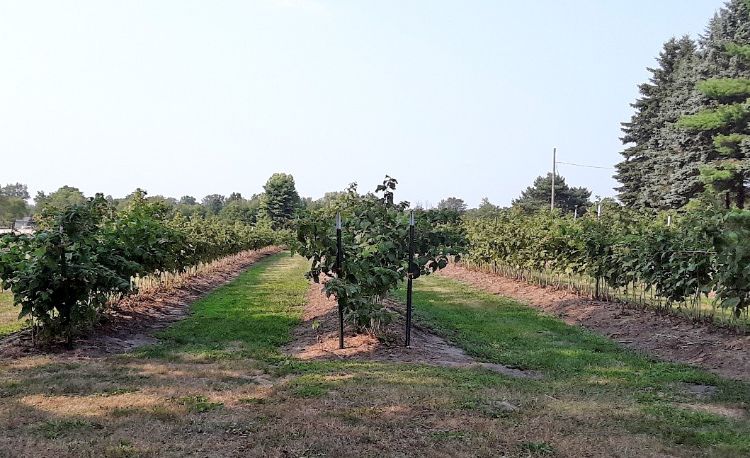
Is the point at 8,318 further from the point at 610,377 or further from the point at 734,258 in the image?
the point at 734,258

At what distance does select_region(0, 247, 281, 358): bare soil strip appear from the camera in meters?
7.77

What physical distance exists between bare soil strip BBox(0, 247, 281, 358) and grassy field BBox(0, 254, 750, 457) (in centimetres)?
55

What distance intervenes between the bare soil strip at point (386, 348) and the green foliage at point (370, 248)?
1.08 feet

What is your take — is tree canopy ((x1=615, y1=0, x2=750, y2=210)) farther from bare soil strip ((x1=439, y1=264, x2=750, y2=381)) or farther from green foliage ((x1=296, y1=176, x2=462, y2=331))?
green foliage ((x1=296, y1=176, x2=462, y2=331))

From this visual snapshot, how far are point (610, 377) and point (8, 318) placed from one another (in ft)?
34.3

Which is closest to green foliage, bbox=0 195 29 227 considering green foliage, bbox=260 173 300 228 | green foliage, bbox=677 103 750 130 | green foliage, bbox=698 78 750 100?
green foliage, bbox=260 173 300 228

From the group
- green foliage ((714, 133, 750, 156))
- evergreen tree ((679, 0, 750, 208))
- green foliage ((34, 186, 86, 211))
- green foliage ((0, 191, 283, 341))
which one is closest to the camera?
green foliage ((0, 191, 283, 341))

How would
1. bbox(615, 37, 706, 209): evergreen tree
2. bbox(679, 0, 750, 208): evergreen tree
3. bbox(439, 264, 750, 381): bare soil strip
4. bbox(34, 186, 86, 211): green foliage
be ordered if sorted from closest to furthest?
bbox(439, 264, 750, 381): bare soil strip → bbox(34, 186, 86, 211): green foliage → bbox(679, 0, 750, 208): evergreen tree → bbox(615, 37, 706, 209): evergreen tree

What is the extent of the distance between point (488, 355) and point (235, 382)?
3853 mm

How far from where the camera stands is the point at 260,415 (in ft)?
16.0

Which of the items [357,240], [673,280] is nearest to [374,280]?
[357,240]

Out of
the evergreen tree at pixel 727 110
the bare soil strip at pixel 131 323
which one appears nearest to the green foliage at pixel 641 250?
the bare soil strip at pixel 131 323

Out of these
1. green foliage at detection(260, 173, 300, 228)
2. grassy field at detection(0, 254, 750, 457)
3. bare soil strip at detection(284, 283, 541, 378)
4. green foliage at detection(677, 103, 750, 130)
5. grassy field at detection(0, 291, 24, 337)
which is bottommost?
grassy field at detection(0, 291, 24, 337)

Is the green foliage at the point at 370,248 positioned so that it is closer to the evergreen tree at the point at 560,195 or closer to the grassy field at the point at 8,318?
the grassy field at the point at 8,318
